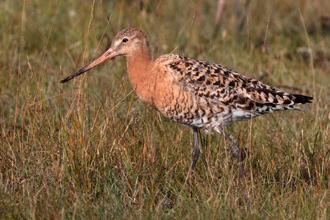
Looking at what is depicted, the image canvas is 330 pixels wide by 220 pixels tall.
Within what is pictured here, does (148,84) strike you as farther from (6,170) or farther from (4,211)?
(4,211)

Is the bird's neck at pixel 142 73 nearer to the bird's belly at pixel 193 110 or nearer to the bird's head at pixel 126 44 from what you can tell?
the bird's head at pixel 126 44

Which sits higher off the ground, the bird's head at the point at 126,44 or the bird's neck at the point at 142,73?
the bird's head at the point at 126,44

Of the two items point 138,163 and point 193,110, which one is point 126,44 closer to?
point 193,110

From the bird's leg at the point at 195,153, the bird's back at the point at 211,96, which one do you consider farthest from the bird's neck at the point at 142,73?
the bird's leg at the point at 195,153

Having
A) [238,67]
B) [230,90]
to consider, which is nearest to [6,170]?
[230,90]

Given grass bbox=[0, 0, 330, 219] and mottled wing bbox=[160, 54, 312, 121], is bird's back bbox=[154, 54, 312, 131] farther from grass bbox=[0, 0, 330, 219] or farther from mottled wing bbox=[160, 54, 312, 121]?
grass bbox=[0, 0, 330, 219]

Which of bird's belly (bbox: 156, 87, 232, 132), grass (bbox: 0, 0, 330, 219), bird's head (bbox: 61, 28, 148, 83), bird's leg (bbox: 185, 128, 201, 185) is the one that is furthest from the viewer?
bird's head (bbox: 61, 28, 148, 83)

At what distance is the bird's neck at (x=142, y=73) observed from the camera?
476 centimetres

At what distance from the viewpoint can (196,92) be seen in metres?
4.73

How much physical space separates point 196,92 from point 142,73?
525 millimetres

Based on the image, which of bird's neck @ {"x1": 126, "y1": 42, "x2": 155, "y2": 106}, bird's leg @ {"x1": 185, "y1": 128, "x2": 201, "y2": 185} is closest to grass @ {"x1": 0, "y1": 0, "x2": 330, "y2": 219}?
bird's leg @ {"x1": 185, "y1": 128, "x2": 201, "y2": 185}

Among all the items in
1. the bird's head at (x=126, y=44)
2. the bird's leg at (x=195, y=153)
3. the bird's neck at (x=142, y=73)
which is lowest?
the bird's leg at (x=195, y=153)

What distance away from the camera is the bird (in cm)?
469

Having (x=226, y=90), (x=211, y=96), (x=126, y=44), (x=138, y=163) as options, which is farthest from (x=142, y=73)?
(x=138, y=163)
